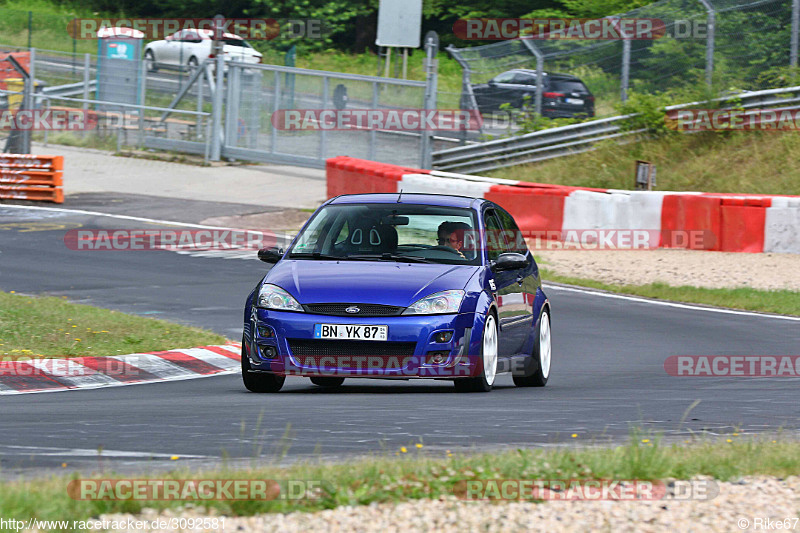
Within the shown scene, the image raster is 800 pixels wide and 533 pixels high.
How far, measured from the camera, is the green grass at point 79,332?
10281mm

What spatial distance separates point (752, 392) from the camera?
912 centimetres

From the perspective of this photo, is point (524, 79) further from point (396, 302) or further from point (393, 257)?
point (396, 302)

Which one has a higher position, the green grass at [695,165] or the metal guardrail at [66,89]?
the metal guardrail at [66,89]

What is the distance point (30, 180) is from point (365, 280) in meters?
17.4

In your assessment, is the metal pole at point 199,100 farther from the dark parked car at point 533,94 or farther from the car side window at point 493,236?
the car side window at point 493,236

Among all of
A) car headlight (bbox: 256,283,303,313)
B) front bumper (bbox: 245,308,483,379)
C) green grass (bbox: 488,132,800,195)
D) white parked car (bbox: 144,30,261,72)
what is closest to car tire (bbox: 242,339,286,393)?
front bumper (bbox: 245,308,483,379)

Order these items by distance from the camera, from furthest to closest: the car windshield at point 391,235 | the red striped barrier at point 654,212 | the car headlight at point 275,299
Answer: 1. the red striped barrier at point 654,212
2. the car windshield at point 391,235
3. the car headlight at point 275,299

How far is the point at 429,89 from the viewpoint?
26094mm

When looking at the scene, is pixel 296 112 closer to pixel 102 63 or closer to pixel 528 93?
pixel 528 93

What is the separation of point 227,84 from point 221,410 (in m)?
23.0
